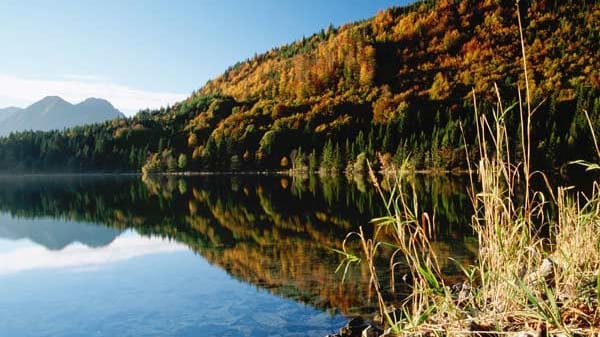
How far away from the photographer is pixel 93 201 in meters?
56.5

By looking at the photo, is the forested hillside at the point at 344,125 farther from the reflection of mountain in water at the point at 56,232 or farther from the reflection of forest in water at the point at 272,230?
the reflection of mountain in water at the point at 56,232

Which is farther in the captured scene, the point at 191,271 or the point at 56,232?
the point at 56,232

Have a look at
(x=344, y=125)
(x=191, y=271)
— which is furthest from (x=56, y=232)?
(x=344, y=125)

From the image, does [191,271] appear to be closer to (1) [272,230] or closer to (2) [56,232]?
(1) [272,230]

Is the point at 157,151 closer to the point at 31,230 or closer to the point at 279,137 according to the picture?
the point at 279,137

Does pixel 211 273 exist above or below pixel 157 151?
below

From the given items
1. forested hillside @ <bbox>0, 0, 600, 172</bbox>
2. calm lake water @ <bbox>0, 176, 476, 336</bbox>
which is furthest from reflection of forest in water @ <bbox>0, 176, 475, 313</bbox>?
forested hillside @ <bbox>0, 0, 600, 172</bbox>

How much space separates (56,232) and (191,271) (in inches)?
746

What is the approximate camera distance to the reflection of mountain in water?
101ft

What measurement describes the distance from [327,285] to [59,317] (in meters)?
9.09

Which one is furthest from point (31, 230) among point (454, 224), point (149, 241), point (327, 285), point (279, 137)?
point (279, 137)

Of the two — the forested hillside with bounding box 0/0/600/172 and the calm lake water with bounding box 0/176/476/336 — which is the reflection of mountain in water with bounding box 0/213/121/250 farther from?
the forested hillside with bounding box 0/0/600/172

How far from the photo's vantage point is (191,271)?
21156 mm

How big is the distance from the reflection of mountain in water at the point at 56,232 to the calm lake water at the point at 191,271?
108 mm
